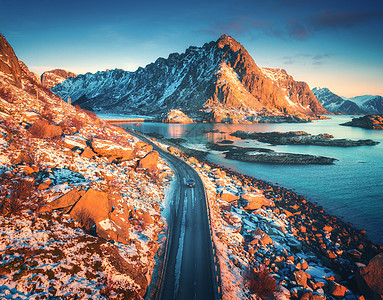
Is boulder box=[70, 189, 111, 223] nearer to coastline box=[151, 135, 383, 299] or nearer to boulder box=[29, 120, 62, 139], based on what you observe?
coastline box=[151, 135, 383, 299]

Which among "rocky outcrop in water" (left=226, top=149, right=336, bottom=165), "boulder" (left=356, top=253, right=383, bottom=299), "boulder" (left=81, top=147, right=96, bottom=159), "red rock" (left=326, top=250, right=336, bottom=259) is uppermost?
"boulder" (left=81, top=147, right=96, bottom=159)

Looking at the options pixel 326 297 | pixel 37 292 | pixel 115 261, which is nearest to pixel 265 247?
pixel 326 297

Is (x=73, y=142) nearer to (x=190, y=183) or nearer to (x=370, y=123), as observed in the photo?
(x=190, y=183)

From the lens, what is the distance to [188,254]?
12969 millimetres

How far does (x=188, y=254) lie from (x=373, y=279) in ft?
38.0

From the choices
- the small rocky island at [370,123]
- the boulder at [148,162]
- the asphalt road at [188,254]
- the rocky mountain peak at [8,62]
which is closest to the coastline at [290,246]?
the asphalt road at [188,254]

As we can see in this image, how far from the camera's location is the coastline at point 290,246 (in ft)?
39.5

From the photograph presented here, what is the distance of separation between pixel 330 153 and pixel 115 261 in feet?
220

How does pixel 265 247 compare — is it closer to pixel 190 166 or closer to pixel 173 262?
pixel 173 262

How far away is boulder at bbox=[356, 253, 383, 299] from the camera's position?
11.5 meters

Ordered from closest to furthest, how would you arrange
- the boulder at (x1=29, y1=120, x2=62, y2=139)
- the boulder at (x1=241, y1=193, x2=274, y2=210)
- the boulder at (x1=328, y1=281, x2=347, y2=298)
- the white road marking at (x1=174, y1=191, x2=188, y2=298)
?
the white road marking at (x1=174, y1=191, x2=188, y2=298)
the boulder at (x1=328, y1=281, x2=347, y2=298)
the boulder at (x1=29, y1=120, x2=62, y2=139)
the boulder at (x1=241, y1=193, x2=274, y2=210)

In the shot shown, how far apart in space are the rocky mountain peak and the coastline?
91.5 ft

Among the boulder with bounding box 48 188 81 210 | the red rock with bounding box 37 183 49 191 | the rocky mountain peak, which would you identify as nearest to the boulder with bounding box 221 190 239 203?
the boulder with bounding box 48 188 81 210

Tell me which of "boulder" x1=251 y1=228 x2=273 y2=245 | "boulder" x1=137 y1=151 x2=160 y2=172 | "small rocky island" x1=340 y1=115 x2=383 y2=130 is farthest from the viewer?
"small rocky island" x1=340 y1=115 x2=383 y2=130
